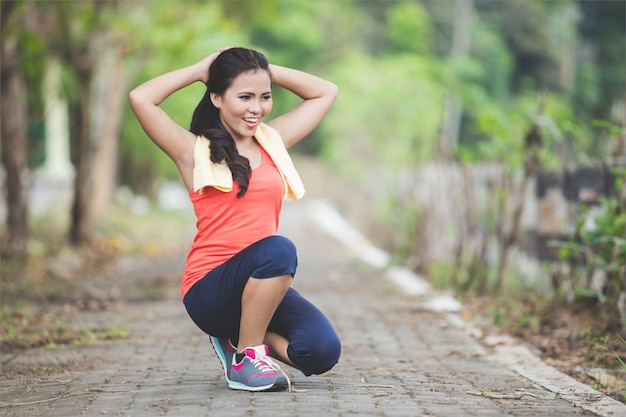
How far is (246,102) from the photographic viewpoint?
501 cm

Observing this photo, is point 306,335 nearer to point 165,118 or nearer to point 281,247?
point 281,247

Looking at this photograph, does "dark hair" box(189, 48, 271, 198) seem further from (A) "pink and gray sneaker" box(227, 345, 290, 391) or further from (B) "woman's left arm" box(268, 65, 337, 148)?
(A) "pink and gray sneaker" box(227, 345, 290, 391)

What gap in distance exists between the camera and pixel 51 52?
1761 cm

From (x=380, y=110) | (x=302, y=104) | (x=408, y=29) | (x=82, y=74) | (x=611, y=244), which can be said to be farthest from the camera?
(x=408, y=29)

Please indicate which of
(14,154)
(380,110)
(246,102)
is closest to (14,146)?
(14,154)

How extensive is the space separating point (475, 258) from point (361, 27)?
54.2m

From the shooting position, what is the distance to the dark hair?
4922 millimetres

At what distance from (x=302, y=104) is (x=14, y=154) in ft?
26.7

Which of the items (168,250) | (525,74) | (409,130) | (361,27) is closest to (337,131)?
(409,130)

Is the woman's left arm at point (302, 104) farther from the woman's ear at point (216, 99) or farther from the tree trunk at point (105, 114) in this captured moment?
the tree trunk at point (105, 114)

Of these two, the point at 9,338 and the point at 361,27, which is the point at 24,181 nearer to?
the point at 9,338

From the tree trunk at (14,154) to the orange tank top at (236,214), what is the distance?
26.6 ft

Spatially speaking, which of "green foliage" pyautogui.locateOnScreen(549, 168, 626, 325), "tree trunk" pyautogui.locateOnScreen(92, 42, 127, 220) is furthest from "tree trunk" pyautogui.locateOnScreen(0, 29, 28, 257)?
"green foliage" pyautogui.locateOnScreen(549, 168, 626, 325)

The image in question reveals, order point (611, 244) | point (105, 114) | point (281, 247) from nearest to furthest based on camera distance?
1. point (281, 247)
2. point (611, 244)
3. point (105, 114)
